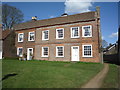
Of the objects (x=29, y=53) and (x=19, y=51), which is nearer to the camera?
(x=29, y=53)

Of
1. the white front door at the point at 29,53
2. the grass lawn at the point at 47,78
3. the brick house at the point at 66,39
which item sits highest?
the brick house at the point at 66,39

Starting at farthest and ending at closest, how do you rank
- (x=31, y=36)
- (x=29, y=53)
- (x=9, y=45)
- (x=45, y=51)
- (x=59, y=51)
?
(x=9, y=45), (x=31, y=36), (x=29, y=53), (x=45, y=51), (x=59, y=51)

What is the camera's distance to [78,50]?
18078mm

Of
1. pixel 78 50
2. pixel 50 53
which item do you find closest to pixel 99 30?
pixel 78 50

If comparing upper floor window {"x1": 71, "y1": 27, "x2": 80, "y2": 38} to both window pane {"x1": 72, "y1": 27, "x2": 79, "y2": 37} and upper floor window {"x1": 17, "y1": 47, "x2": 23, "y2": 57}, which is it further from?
upper floor window {"x1": 17, "y1": 47, "x2": 23, "y2": 57}

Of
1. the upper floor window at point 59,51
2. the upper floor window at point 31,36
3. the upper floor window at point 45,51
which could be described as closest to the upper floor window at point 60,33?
the upper floor window at point 59,51

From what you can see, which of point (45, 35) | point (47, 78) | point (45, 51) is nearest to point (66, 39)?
point (45, 35)

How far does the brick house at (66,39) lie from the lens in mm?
17312

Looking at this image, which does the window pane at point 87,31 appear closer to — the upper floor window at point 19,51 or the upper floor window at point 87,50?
the upper floor window at point 87,50

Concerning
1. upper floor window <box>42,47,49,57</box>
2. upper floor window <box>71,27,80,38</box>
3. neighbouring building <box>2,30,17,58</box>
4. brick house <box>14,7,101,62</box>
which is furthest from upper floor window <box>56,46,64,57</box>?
neighbouring building <box>2,30,17,58</box>

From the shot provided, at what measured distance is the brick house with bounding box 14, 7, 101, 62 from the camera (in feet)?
56.8

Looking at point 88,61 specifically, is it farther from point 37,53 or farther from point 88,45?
point 37,53

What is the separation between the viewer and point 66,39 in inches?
757

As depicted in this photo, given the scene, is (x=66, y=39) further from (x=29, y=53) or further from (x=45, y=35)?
(x=29, y=53)
